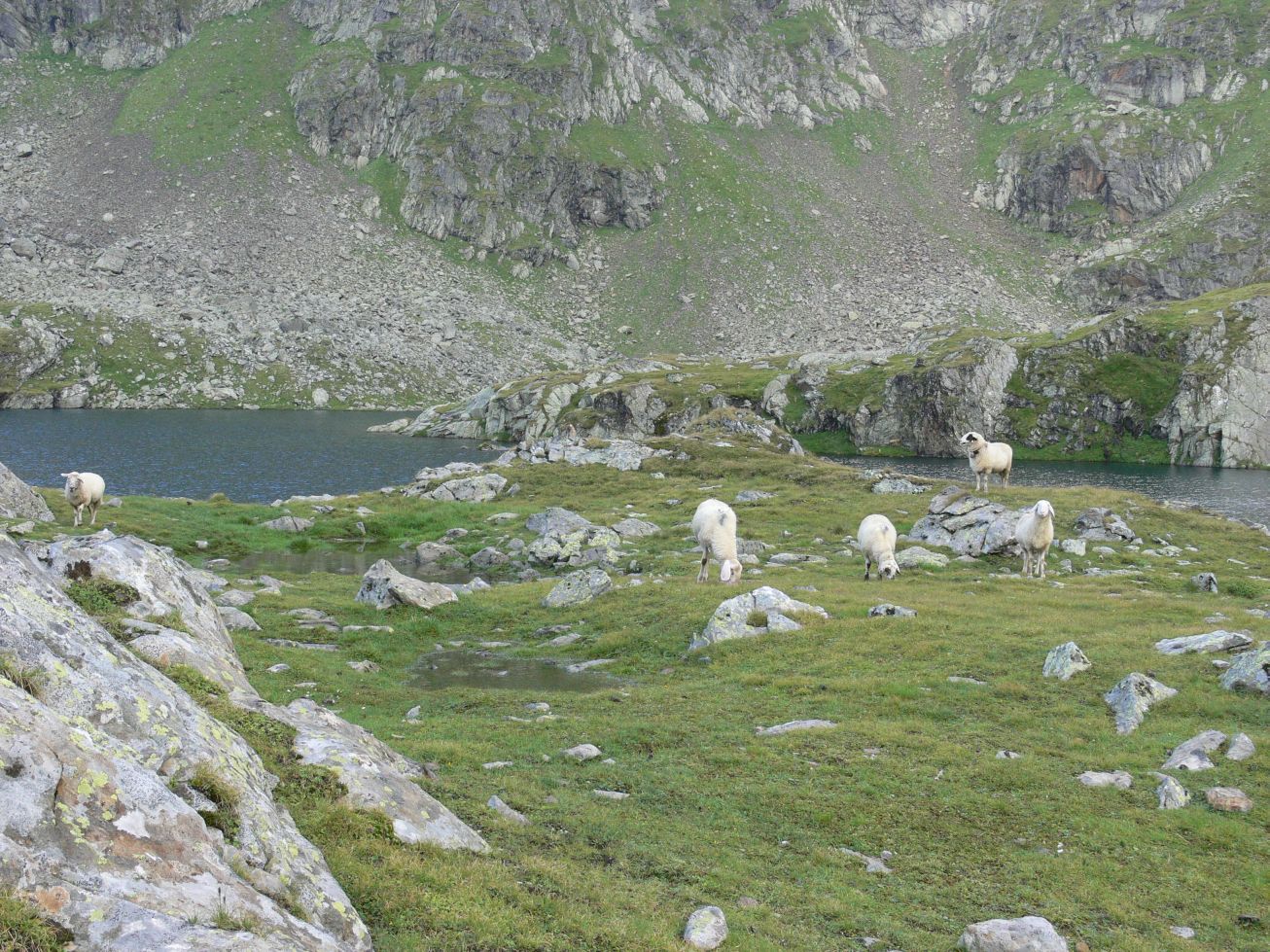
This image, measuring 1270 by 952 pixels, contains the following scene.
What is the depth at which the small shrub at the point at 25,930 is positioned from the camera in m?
5.62

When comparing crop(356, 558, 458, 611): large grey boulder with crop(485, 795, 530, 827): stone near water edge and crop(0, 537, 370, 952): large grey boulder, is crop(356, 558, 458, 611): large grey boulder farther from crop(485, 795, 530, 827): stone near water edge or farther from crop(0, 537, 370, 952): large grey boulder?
crop(0, 537, 370, 952): large grey boulder

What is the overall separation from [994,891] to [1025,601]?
20820 millimetres

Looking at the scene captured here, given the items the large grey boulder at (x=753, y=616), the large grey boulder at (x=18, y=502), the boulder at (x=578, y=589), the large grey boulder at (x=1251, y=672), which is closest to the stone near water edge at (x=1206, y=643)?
the large grey boulder at (x=1251, y=672)

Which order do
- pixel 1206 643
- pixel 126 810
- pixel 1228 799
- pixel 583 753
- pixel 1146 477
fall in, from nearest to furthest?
pixel 126 810 → pixel 1228 799 → pixel 583 753 → pixel 1206 643 → pixel 1146 477

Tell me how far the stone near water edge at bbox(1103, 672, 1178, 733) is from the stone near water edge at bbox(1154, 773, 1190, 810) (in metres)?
3.23

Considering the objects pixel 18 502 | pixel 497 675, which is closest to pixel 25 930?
pixel 497 675

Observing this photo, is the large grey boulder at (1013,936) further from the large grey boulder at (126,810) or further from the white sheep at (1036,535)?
the white sheep at (1036,535)

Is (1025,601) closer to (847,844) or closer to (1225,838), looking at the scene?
(1225,838)

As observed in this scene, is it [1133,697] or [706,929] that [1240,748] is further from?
[706,929]

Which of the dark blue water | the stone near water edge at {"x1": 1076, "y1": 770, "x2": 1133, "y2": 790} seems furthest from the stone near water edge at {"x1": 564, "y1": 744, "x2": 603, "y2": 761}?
the dark blue water

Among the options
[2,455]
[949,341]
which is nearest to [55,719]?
[2,455]

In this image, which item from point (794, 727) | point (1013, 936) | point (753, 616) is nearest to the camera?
point (1013, 936)

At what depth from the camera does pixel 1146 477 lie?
101m

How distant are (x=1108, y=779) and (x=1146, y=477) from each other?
10173 cm
